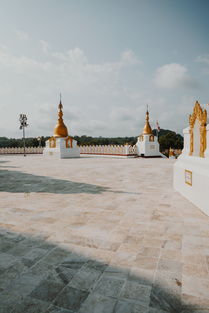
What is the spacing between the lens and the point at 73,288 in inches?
98.0

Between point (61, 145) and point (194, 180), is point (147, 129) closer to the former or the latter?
point (61, 145)

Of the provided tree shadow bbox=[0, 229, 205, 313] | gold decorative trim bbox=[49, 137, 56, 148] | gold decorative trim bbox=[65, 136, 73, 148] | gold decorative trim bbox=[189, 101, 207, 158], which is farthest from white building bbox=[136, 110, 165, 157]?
tree shadow bbox=[0, 229, 205, 313]

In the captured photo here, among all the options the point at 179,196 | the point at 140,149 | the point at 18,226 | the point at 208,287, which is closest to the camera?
the point at 208,287

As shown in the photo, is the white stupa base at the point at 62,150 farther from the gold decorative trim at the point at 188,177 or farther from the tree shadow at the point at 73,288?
the tree shadow at the point at 73,288

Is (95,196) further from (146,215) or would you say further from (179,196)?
(179,196)

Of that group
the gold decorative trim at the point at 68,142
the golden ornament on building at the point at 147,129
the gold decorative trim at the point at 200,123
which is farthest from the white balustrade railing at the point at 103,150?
the gold decorative trim at the point at 200,123

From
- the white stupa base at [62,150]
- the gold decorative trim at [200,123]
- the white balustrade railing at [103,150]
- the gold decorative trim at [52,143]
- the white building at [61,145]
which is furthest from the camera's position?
the white balustrade railing at [103,150]

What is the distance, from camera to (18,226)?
14.5 feet

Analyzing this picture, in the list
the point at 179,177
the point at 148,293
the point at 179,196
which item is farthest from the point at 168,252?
the point at 179,177

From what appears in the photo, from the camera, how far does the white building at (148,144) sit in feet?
93.3

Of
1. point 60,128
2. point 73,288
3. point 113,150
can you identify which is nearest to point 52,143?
point 60,128

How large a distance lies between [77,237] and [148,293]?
184cm

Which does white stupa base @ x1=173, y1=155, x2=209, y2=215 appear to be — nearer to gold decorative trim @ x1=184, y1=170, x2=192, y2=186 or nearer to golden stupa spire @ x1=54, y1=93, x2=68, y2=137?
gold decorative trim @ x1=184, y1=170, x2=192, y2=186

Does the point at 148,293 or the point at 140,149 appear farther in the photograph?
the point at 140,149
